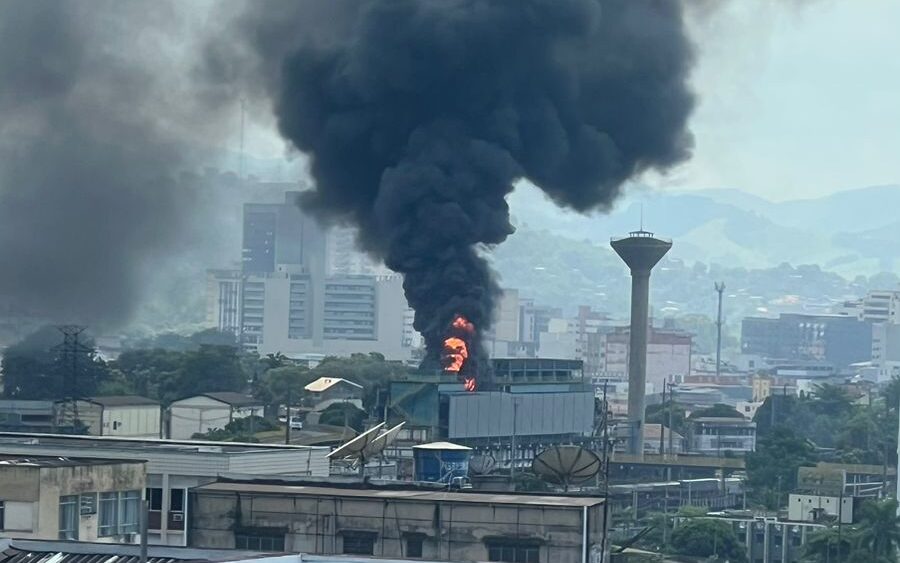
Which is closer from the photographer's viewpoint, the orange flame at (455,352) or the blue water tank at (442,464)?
the blue water tank at (442,464)

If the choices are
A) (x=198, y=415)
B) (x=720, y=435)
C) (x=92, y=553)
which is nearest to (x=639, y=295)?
(x=720, y=435)

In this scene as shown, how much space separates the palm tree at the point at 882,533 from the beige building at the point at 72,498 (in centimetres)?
2605

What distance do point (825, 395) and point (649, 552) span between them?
7967 centimetres

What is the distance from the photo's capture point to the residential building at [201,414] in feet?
293

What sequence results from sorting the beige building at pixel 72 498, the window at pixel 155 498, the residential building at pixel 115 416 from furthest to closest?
the residential building at pixel 115 416
the window at pixel 155 498
the beige building at pixel 72 498

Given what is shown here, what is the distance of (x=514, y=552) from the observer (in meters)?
30.3

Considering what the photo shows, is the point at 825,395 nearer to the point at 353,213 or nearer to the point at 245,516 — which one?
the point at 353,213

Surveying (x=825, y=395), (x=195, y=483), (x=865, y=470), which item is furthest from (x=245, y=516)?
(x=825, y=395)

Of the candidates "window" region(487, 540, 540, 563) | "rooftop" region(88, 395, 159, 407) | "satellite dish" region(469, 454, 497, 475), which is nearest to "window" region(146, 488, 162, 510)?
"window" region(487, 540, 540, 563)

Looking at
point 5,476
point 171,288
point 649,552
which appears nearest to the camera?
point 5,476

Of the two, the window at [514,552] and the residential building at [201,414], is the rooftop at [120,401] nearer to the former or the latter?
the residential building at [201,414]

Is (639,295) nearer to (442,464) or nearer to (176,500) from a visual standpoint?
(442,464)

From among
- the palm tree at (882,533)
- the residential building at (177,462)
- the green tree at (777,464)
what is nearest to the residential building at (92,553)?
the residential building at (177,462)

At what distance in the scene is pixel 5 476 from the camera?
98.1 feet
